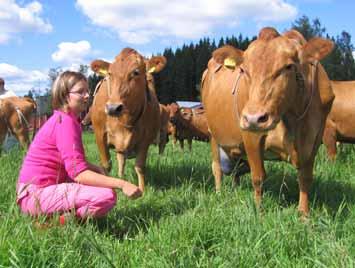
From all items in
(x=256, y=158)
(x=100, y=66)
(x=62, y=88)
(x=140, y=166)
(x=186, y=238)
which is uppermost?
(x=100, y=66)

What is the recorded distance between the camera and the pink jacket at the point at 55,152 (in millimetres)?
4121

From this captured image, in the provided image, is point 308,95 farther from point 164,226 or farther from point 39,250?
point 39,250

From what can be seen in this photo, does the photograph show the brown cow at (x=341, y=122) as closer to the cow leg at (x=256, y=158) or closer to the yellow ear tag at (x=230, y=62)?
the cow leg at (x=256, y=158)

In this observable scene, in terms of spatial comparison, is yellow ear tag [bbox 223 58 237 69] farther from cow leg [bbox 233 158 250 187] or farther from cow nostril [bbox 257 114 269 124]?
cow leg [bbox 233 158 250 187]

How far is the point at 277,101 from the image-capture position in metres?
4.16

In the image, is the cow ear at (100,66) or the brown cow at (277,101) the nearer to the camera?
the brown cow at (277,101)

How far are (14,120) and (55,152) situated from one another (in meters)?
6.39

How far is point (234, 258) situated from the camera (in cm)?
311

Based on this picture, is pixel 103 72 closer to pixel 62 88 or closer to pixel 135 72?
pixel 135 72

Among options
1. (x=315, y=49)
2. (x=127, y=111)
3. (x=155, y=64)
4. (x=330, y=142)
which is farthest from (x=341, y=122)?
(x=315, y=49)

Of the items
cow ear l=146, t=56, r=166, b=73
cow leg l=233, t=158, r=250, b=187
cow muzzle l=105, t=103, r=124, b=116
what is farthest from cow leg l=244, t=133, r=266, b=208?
cow ear l=146, t=56, r=166, b=73

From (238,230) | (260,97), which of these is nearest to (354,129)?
(260,97)

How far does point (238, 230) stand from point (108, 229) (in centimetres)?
116


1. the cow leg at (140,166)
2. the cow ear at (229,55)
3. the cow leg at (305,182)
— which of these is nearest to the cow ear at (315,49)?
the cow ear at (229,55)
